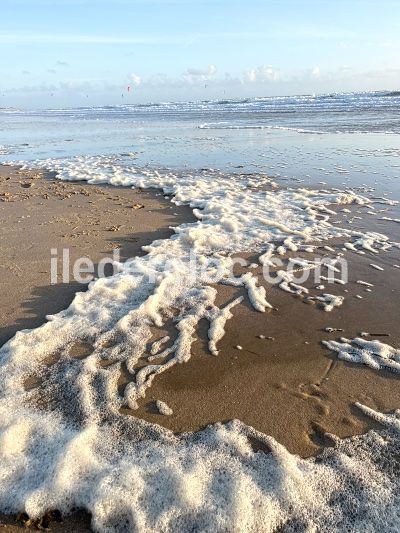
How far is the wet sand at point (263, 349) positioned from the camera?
2.67 meters

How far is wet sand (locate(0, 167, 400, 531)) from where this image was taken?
8.75 feet

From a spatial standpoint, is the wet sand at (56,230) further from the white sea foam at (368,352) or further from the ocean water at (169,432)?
the white sea foam at (368,352)

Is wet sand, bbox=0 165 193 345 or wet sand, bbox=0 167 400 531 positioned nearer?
wet sand, bbox=0 167 400 531

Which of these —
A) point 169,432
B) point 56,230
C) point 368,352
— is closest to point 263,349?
point 368,352

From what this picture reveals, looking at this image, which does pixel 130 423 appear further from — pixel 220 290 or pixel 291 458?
pixel 220 290

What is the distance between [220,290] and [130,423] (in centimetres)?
200

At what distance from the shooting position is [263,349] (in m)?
3.36

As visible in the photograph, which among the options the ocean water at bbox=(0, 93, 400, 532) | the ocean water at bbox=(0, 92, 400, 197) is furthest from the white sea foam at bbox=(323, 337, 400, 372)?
the ocean water at bbox=(0, 92, 400, 197)

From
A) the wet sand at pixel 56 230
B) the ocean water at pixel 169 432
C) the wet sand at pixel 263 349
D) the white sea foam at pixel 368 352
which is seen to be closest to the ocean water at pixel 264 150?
the ocean water at pixel 169 432

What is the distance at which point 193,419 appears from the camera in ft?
8.71

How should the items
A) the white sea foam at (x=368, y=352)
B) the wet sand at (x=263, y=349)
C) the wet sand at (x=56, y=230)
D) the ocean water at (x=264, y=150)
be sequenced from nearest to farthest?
1. the wet sand at (x=263, y=349)
2. the white sea foam at (x=368, y=352)
3. the wet sand at (x=56, y=230)
4. the ocean water at (x=264, y=150)

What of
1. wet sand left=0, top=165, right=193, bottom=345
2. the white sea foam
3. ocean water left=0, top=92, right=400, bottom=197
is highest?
the white sea foam

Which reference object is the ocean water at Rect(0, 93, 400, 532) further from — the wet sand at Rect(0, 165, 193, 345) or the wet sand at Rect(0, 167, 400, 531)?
the wet sand at Rect(0, 165, 193, 345)

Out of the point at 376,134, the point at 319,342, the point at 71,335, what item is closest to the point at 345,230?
the point at 319,342
